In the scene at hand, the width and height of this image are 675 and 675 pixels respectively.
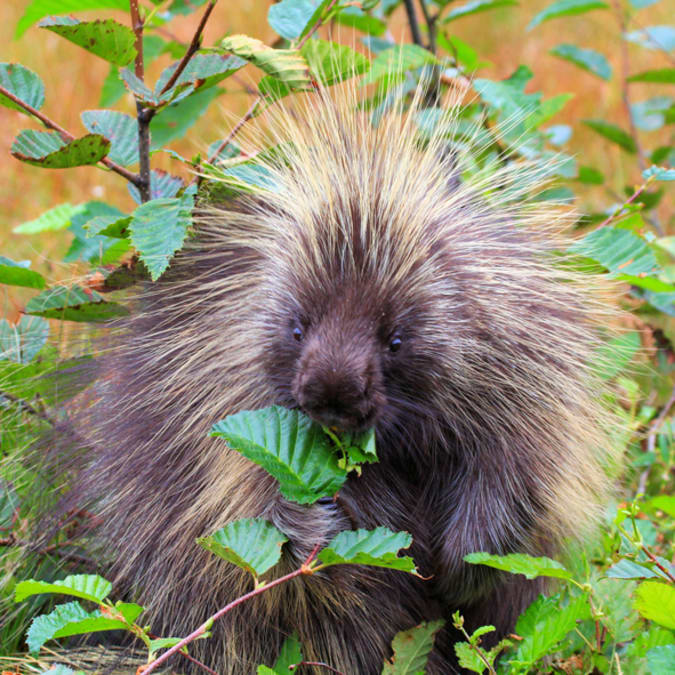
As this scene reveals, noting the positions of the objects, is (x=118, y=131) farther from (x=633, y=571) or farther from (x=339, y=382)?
(x=633, y=571)

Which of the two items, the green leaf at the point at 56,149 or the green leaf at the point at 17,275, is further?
the green leaf at the point at 17,275

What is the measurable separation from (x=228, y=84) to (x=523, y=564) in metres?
3.96

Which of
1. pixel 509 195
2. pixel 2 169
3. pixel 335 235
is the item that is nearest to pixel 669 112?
pixel 509 195

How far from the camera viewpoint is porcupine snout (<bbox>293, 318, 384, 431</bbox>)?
133 cm

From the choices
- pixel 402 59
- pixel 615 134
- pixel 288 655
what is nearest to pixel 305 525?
pixel 288 655

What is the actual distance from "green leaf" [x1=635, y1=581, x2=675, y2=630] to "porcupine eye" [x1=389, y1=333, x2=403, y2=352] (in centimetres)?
54

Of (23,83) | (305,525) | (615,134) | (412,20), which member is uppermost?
(412,20)

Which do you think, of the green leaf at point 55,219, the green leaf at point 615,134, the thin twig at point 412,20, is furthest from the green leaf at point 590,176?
the green leaf at point 55,219

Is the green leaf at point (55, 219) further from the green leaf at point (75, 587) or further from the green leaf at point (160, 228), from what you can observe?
the green leaf at point (75, 587)

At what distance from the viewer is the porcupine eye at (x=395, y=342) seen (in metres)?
1.46

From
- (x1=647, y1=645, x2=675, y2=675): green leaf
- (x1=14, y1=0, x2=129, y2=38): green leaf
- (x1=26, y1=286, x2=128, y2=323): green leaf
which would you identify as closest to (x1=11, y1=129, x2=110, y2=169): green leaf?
(x1=14, y1=0, x2=129, y2=38): green leaf

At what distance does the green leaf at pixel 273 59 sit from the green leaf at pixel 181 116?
0.58 metres

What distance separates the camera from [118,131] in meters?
1.87

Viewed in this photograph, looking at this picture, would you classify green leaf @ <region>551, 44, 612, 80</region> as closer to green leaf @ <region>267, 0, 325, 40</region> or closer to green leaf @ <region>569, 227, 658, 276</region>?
green leaf @ <region>569, 227, 658, 276</region>
